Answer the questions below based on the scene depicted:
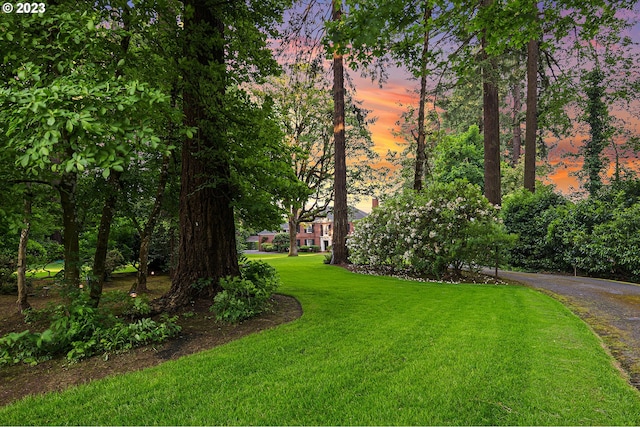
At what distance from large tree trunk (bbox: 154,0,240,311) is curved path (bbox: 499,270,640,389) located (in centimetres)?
568

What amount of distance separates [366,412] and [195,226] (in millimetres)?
4340

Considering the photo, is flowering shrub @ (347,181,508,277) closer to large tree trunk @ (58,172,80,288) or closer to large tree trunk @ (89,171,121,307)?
large tree trunk @ (89,171,121,307)

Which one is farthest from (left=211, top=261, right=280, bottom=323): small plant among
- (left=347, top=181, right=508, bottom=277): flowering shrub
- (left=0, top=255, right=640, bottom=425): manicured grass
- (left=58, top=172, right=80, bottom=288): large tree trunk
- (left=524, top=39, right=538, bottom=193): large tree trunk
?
(left=524, top=39, right=538, bottom=193): large tree trunk

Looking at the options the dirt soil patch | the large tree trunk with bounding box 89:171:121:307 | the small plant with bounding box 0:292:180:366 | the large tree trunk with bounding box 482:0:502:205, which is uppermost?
the large tree trunk with bounding box 482:0:502:205

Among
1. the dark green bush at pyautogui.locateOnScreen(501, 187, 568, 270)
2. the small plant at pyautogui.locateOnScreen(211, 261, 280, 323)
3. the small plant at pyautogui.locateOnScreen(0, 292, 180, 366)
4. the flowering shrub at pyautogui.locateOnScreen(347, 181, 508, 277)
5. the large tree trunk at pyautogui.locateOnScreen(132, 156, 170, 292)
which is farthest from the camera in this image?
the dark green bush at pyautogui.locateOnScreen(501, 187, 568, 270)

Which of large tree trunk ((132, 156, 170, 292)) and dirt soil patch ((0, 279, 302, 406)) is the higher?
large tree trunk ((132, 156, 170, 292))

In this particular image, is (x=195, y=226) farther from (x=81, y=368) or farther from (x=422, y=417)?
(x=422, y=417)

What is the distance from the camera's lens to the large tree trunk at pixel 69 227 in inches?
173

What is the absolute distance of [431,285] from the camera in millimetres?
9016

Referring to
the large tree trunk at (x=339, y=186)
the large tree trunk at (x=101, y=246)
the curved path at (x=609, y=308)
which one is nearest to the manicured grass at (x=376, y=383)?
the curved path at (x=609, y=308)

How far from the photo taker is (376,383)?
3.16m

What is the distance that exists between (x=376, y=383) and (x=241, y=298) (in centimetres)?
305

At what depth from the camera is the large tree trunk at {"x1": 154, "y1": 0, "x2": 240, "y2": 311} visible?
5.52 meters

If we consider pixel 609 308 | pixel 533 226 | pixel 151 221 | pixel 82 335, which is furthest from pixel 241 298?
pixel 533 226
